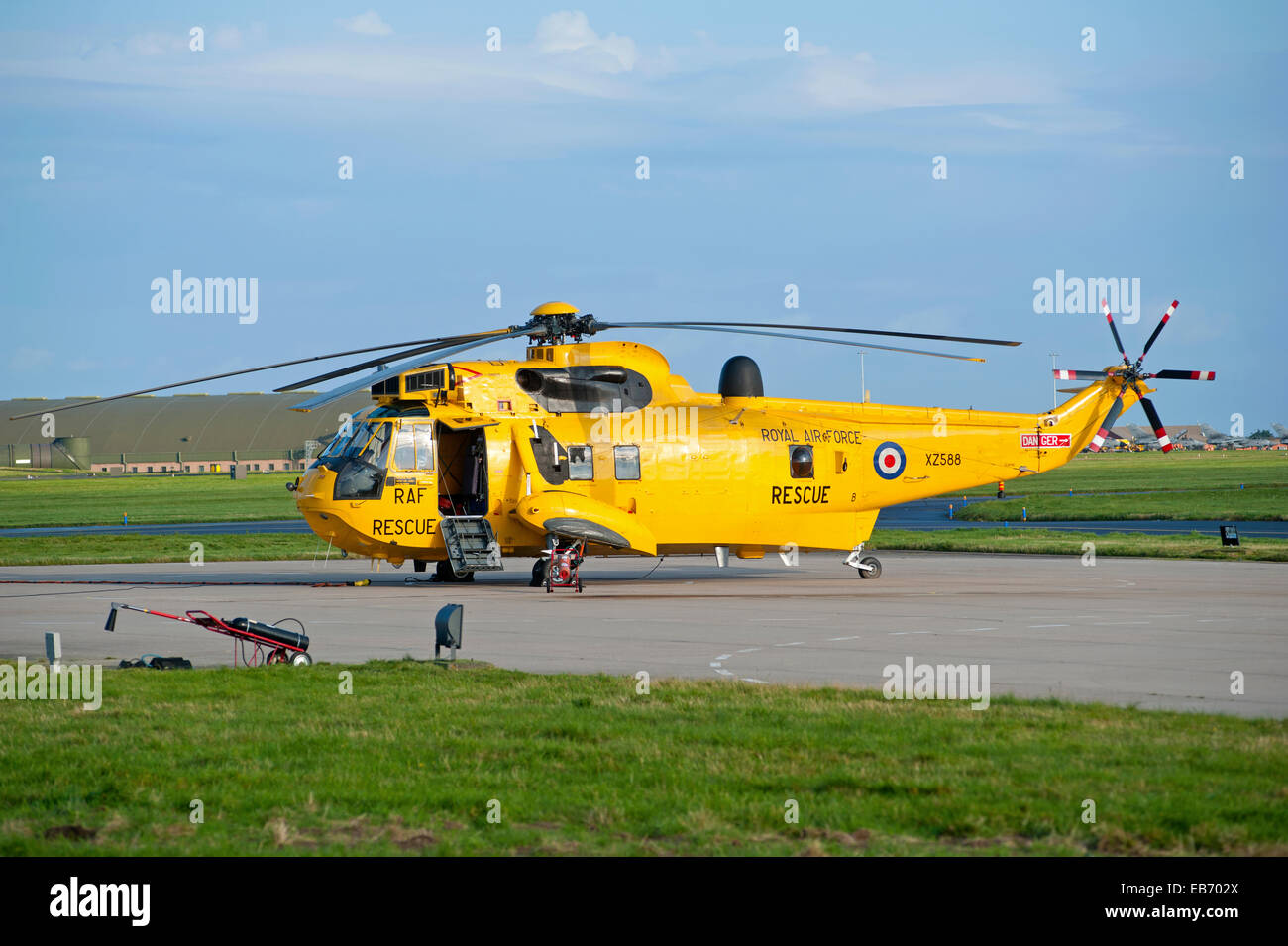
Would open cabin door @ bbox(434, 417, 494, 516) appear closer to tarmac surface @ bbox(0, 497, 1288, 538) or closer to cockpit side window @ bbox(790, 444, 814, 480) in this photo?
cockpit side window @ bbox(790, 444, 814, 480)

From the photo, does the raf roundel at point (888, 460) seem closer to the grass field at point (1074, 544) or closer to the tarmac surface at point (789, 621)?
the tarmac surface at point (789, 621)

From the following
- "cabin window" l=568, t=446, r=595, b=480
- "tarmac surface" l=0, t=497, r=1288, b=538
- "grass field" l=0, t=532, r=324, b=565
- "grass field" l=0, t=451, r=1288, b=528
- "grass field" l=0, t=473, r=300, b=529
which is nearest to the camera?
"cabin window" l=568, t=446, r=595, b=480

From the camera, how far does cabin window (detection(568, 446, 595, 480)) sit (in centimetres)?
2552

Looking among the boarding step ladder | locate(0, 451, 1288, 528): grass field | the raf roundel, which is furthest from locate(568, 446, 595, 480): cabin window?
locate(0, 451, 1288, 528): grass field

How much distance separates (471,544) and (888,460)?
31.3 ft

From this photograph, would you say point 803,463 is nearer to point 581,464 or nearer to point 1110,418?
point 581,464

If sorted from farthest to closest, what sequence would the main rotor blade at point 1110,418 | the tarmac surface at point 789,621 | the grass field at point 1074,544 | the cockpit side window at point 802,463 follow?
the grass field at point 1074,544
the main rotor blade at point 1110,418
the cockpit side window at point 802,463
the tarmac surface at point 789,621

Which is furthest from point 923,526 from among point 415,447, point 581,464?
point 415,447

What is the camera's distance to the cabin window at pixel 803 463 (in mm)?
27047

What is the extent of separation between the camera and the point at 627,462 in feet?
84.9

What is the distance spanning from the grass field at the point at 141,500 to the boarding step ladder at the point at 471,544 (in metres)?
35.0

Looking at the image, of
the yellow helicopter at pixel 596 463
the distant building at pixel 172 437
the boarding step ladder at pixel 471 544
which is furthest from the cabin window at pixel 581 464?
the distant building at pixel 172 437

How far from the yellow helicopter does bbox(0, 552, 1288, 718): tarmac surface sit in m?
1.15
